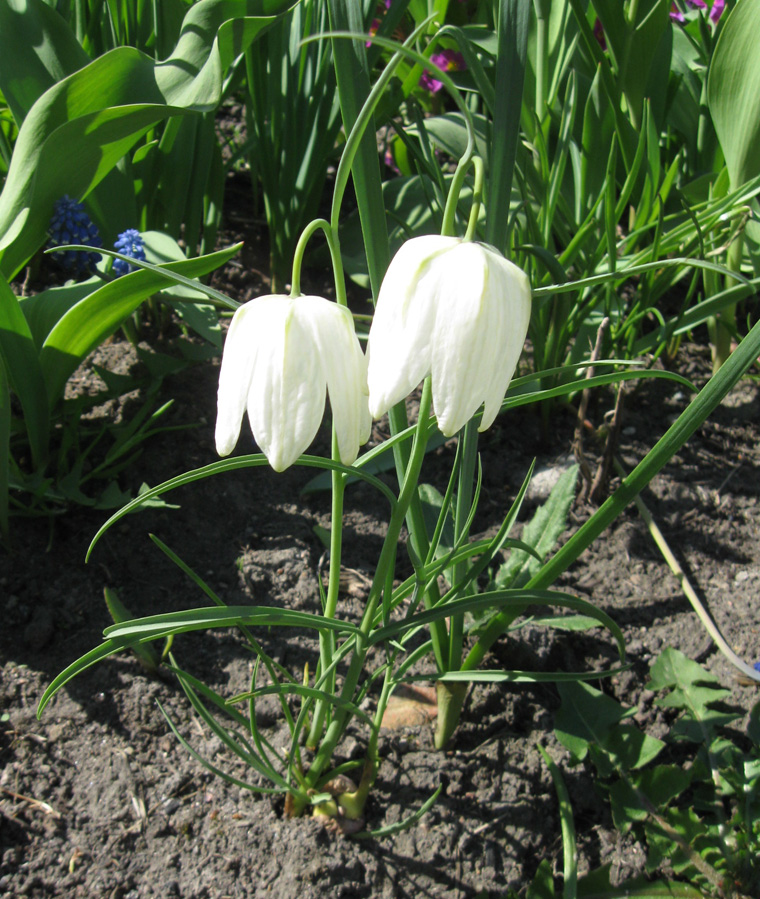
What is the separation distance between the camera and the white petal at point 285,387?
22.4 inches

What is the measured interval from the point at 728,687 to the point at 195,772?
2.68ft

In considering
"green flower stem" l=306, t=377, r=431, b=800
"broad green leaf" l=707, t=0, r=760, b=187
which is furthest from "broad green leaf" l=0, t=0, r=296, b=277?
"broad green leaf" l=707, t=0, r=760, b=187

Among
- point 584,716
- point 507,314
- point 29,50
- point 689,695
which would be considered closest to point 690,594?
point 689,695

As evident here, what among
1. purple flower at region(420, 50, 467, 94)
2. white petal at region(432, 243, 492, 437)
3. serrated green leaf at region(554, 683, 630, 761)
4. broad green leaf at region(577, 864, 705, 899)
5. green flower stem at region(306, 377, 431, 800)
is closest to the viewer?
white petal at region(432, 243, 492, 437)

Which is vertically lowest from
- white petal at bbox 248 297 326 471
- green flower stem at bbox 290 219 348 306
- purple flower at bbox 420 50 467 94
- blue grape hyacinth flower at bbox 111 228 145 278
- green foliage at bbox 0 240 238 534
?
green foliage at bbox 0 240 238 534

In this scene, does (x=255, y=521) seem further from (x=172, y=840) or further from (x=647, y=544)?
(x=647, y=544)

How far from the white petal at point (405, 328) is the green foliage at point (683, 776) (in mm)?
655

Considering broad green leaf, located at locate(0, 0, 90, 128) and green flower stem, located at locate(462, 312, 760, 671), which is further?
broad green leaf, located at locate(0, 0, 90, 128)

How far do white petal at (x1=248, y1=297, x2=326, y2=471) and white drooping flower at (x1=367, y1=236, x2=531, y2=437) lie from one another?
0.06 meters

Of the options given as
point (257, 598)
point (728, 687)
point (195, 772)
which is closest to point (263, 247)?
point (257, 598)

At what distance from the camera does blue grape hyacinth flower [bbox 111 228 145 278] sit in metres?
1.28

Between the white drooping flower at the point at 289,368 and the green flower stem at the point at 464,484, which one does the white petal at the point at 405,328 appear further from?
the green flower stem at the point at 464,484

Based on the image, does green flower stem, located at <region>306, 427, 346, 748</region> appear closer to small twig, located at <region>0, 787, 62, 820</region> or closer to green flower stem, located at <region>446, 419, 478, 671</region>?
green flower stem, located at <region>446, 419, 478, 671</region>

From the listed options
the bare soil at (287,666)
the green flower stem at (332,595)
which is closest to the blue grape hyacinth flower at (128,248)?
the bare soil at (287,666)
